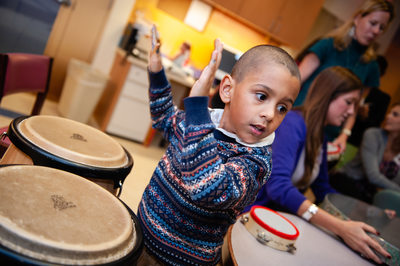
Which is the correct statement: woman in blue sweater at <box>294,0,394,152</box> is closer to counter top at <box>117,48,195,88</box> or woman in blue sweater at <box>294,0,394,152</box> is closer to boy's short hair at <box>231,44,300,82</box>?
boy's short hair at <box>231,44,300,82</box>

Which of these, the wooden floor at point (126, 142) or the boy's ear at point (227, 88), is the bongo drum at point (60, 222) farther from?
the wooden floor at point (126, 142)

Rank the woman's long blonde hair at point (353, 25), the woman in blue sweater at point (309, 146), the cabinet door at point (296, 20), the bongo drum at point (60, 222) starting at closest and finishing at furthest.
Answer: the bongo drum at point (60, 222), the woman in blue sweater at point (309, 146), the woman's long blonde hair at point (353, 25), the cabinet door at point (296, 20)

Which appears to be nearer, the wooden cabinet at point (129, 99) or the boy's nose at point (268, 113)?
the boy's nose at point (268, 113)

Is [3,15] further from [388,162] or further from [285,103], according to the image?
[388,162]

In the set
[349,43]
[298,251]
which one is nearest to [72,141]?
[298,251]

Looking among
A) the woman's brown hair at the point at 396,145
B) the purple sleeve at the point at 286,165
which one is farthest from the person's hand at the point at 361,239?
the woman's brown hair at the point at 396,145

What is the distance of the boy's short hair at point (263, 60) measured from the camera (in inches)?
28.3

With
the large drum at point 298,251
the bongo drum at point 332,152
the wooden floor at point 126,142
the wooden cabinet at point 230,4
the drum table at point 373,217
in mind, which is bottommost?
the wooden floor at point 126,142

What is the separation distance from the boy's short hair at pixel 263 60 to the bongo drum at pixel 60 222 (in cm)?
46

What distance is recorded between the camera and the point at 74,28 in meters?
3.43

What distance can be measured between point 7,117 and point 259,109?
2492 millimetres

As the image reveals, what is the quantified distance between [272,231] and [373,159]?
7.40 feet

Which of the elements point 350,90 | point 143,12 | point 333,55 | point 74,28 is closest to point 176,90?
point 143,12

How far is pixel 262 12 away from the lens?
390 cm
